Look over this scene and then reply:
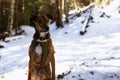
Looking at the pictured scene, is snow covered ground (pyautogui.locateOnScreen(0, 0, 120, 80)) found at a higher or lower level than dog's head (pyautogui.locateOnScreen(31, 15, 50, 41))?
lower

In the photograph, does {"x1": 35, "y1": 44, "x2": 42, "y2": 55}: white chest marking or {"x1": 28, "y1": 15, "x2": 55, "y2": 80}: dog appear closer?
{"x1": 28, "y1": 15, "x2": 55, "y2": 80}: dog

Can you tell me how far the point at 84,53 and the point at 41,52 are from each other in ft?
29.4

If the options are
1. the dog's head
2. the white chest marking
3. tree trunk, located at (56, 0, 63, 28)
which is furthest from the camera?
tree trunk, located at (56, 0, 63, 28)

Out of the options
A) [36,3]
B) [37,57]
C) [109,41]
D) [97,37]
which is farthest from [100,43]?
[36,3]

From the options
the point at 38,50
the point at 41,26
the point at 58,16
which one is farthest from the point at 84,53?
the point at 58,16

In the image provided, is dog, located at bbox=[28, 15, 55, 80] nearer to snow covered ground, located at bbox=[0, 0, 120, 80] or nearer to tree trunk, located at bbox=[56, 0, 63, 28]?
snow covered ground, located at bbox=[0, 0, 120, 80]

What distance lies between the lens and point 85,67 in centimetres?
955

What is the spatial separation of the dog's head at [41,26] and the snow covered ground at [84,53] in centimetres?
413

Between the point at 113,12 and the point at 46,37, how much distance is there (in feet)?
71.2

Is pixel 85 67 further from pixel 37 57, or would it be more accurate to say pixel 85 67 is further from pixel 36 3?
pixel 36 3

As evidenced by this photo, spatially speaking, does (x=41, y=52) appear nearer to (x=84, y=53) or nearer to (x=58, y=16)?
(x=84, y=53)

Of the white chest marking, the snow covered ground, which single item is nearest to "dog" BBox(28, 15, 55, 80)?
the white chest marking

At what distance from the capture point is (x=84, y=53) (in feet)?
44.2

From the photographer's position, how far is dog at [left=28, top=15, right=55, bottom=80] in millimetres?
4441
